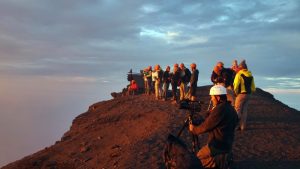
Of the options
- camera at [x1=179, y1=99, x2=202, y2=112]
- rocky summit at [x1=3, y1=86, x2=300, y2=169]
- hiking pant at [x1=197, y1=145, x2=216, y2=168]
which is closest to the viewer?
hiking pant at [x1=197, y1=145, x2=216, y2=168]

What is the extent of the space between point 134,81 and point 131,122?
1361 cm

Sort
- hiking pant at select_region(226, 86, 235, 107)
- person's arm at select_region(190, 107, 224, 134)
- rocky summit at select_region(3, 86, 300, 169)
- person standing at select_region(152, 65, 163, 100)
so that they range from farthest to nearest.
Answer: person standing at select_region(152, 65, 163, 100), hiking pant at select_region(226, 86, 235, 107), rocky summit at select_region(3, 86, 300, 169), person's arm at select_region(190, 107, 224, 134)

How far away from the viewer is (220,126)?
8305 millimetres

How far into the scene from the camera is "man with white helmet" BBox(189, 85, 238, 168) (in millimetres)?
8180

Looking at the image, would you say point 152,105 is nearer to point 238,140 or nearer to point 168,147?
point 238,140

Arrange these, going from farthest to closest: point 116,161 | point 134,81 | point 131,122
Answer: point 134,81 < point 131,122 < point 116,161

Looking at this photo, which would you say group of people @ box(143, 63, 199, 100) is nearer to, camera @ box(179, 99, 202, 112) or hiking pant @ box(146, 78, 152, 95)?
hiking pant @ box(146, 78, 152, 95)

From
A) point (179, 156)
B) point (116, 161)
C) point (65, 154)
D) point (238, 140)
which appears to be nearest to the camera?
point (179, 156)

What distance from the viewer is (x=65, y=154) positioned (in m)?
20.3

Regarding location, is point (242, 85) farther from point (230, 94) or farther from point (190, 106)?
point (190, 106)

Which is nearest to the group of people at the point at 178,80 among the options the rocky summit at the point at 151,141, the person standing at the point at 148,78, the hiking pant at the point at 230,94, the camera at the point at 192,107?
the rocky summit at the point at 151,141

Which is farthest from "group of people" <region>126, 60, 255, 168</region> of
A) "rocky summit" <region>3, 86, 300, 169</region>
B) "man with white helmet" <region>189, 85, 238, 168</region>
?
"rocky summit" <region>3, 86, 300, 169</region>

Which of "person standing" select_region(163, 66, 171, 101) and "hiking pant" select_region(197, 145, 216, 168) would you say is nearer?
"hiking pant" select_region(197, 145, 216, 168)

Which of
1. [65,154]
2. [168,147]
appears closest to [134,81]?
[65,154]
